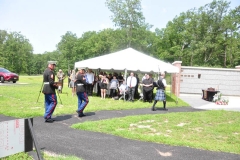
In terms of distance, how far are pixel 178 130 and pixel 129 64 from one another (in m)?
7.35

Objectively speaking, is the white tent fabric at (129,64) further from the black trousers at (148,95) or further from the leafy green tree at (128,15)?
the leafy green tree at (128,15)

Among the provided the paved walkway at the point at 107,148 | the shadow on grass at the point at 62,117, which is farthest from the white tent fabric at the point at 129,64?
the paved walkway at the point at 107,148

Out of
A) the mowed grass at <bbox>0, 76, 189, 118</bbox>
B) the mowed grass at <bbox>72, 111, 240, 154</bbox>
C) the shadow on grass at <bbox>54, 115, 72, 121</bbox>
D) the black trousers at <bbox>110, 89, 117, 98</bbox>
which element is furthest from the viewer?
the black trousers at <bbox>110, 89, 117, 98</bbox>

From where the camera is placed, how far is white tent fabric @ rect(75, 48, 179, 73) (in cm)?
1395

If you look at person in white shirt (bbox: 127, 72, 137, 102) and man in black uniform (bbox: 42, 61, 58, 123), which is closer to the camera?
man in black uniform (bbox: 42, 61, 58, 123)

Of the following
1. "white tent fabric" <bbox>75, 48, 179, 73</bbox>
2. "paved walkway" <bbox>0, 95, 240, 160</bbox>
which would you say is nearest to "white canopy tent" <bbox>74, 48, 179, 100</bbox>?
"white tent fabric" <bbox>75, 48, 179, 73</bbox>

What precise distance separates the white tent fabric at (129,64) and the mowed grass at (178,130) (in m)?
5.19

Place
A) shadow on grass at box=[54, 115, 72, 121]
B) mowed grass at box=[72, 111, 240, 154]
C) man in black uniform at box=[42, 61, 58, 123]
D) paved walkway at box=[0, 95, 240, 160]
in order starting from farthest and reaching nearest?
shadow on grass at box=[54, 115, 72, 121]
man in black uniform at box=[42, 61, 58, 123]
mowed grass at box=[72, 111, 240, 154]
paved walkway at box=[0, 95, 240, 160]

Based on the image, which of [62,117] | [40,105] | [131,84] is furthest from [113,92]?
[62,117]

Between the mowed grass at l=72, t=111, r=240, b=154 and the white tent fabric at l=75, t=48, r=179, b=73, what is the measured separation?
5186 mm

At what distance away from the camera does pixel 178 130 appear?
7.23 m

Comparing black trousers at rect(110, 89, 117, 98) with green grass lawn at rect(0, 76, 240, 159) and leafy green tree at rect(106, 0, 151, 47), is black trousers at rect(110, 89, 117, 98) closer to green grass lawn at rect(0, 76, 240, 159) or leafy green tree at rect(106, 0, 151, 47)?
green grass lawn at rect(0, 76, 240, 159)

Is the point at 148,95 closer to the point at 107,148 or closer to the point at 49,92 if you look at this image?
the point at 49,92

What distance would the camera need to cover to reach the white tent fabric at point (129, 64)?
13945mm
